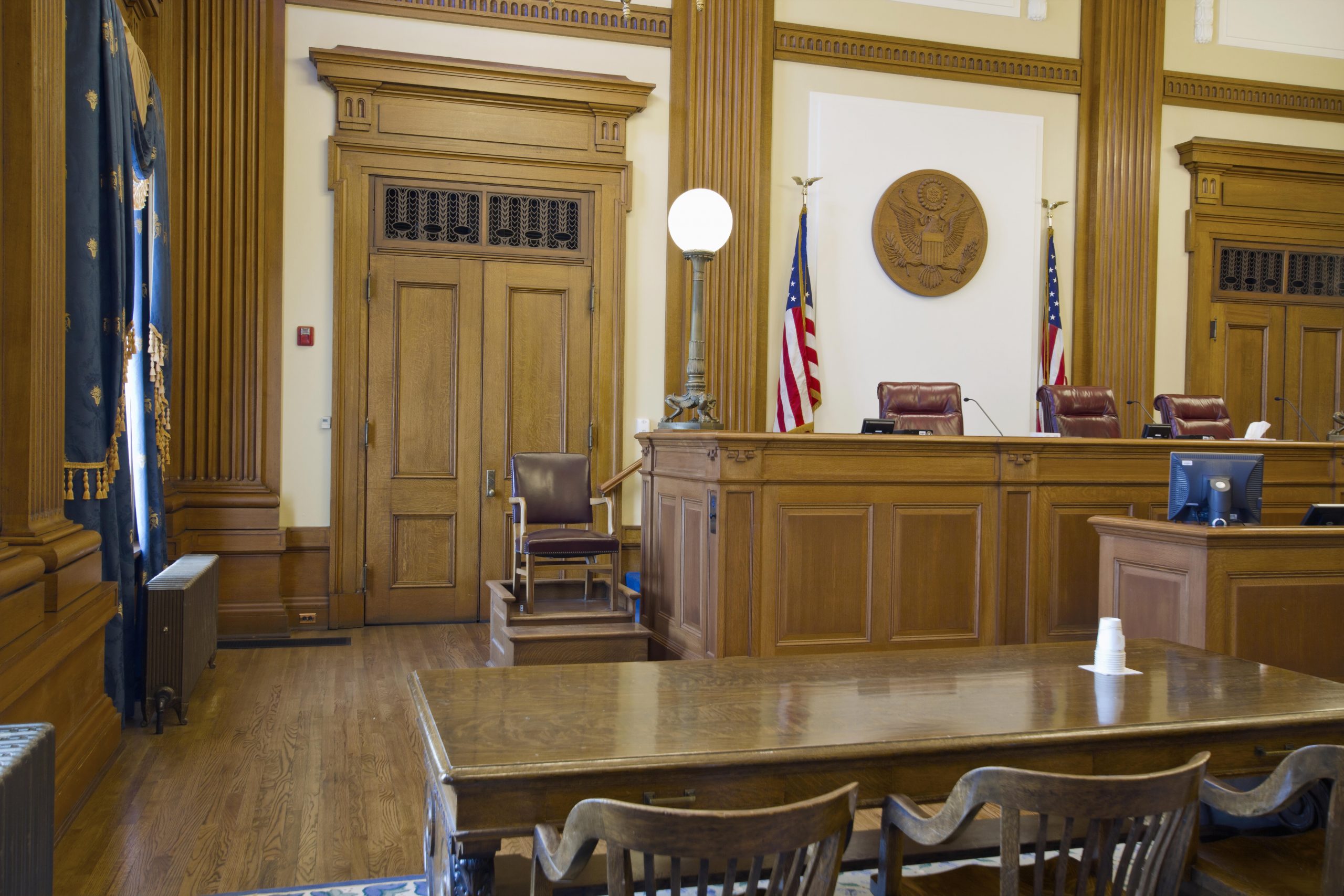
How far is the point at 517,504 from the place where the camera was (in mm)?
5148

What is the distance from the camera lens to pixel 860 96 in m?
7.20

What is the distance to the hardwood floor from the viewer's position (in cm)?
273

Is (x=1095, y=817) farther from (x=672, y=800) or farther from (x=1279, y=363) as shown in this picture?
(x=1279, y=363)

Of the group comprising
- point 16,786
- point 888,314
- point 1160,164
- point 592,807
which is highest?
point 1160,164

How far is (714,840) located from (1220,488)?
10.8 feet

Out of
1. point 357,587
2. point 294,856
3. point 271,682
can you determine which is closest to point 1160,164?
point 357,587

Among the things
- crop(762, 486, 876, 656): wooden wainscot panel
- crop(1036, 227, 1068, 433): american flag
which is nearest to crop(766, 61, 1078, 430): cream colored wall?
crop(1036, 227, 1068, 433): american flag

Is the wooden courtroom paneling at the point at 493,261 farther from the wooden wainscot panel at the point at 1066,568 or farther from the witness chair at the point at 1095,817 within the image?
the witness chair at the point at 1095,817

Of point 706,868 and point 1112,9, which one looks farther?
point 1112,9

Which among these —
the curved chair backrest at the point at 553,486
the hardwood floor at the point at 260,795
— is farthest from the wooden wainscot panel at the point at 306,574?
the curved chair backrest at the point at 553,486

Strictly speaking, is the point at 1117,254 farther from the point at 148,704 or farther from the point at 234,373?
the point at 148,704

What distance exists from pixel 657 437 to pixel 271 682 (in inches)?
83.3

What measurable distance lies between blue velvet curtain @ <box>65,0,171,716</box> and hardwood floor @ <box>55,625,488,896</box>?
52 cm

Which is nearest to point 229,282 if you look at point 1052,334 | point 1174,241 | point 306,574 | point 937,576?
point 306,574
